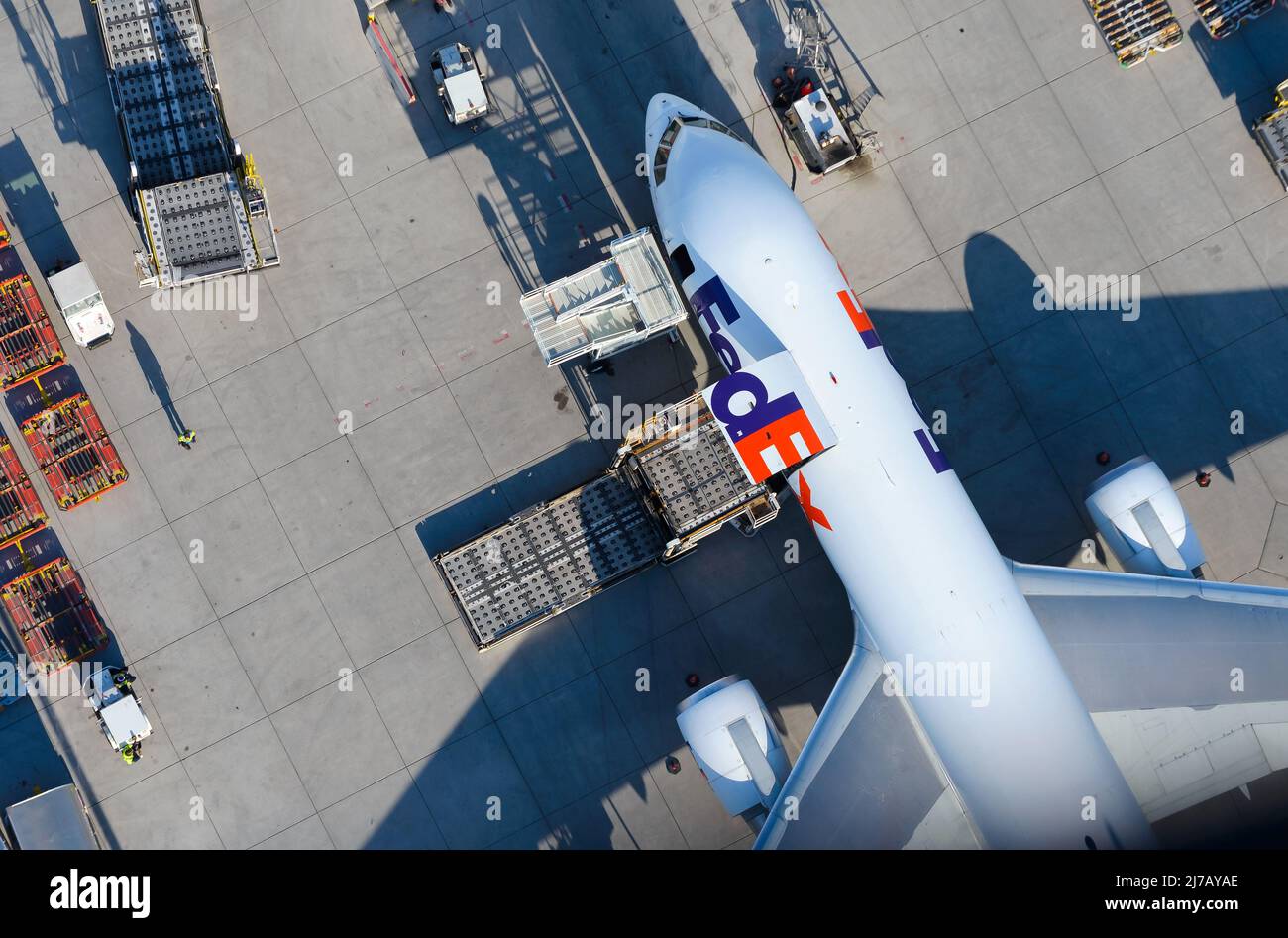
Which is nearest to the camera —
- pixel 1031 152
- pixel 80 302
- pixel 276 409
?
pixel 80 302

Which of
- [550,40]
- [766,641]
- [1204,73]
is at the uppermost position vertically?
[550,40]

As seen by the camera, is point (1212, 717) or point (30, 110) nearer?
point (1212, 717)

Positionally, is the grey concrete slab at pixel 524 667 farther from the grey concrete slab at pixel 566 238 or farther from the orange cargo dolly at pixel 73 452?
the orange cargo dolly at pixel 73 452

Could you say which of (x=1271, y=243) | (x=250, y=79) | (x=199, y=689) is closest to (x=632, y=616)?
(x=199, y=689)

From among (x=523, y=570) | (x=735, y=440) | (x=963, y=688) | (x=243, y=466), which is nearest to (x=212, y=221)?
(x=243, y=466)

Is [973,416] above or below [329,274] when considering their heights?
below

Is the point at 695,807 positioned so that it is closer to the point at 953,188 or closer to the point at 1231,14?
the point at 953,188

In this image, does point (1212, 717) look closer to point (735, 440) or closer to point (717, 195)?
point (735, 440)
